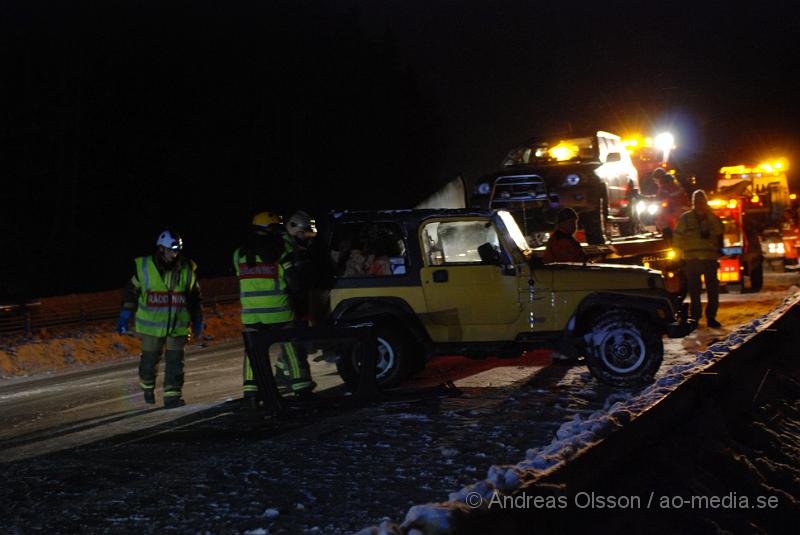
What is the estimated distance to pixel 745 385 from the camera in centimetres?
827

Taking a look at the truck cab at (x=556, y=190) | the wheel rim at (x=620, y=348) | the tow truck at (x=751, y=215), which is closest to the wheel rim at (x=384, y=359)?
the wheel rim at (x=620, y=348)

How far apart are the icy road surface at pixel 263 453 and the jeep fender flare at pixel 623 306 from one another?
26.2 inches

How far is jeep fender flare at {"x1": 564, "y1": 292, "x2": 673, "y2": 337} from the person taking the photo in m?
9.68

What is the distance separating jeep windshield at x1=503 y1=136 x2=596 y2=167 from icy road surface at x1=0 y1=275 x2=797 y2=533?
516 centimetres

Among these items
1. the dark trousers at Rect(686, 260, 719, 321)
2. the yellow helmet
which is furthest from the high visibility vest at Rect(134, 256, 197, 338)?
the dark trousers at Rect(686, 260, 719, 321)

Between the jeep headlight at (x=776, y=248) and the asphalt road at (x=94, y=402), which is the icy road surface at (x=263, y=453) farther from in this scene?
the jeep headlight at (x=776, y=248)

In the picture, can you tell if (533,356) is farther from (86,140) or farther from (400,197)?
(400,197)

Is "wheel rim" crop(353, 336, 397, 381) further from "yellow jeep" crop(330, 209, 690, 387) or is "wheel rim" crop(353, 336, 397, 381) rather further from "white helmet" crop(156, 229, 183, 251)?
"white helmet" crop(156, 229, 183, 251)

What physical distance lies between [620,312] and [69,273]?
2899 cm

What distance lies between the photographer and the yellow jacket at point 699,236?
15125 millimetres

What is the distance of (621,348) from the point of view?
9.68 m

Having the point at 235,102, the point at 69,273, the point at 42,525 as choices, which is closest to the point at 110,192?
the point at 69,273

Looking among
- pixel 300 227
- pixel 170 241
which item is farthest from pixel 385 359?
pixel 170 241

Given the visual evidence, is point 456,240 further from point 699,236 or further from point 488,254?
point 699,236
